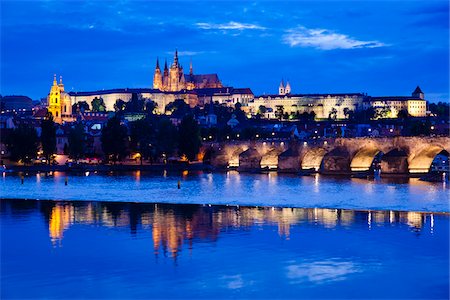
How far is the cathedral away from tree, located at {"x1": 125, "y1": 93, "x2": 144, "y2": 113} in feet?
72.2

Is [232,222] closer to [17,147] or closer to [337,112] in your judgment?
[17,147]

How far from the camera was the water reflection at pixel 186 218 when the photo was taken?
20.8 meters

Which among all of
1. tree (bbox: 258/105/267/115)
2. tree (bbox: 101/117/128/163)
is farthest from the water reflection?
tree (bbox: 258/105/267/115)

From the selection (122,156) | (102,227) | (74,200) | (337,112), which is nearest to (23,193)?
(74,200)

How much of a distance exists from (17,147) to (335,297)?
50745 millimetres

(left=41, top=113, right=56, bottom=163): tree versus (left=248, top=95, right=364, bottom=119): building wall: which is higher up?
(left=248, top=95, right=364, bottom=119): building wall

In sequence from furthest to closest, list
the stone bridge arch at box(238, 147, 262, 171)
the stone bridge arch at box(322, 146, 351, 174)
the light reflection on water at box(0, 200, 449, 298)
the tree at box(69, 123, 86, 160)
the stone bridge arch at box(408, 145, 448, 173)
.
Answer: the tree at box(69, 123, 86, 160), the stone bridge arch at box(238, 147, 262, 171), the stone bridge arch at box(322, 146, 351, 174), the stone bridge arch at box(408, 145, 448, 173), the light reflection on water at box(0, 200, 449, 298)

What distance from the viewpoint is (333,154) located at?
2164 inches

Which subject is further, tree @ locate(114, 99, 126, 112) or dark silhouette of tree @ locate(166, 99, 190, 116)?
tree @ locate(114, 99, 126, 112)

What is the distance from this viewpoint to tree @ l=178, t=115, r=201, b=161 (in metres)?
64.0

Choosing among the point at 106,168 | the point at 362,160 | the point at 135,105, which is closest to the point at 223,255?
the point at 362,160

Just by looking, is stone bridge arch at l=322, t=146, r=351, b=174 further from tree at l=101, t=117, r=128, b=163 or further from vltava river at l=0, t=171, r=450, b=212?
tree at l=101, t=117, r=128, b=163

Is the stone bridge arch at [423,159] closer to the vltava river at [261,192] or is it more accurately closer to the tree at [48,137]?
the vltava river at [261,192]

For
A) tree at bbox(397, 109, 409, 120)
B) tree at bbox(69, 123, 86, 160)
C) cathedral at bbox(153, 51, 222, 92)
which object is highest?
cathedral at bbox(153, 51, 222, 92)
